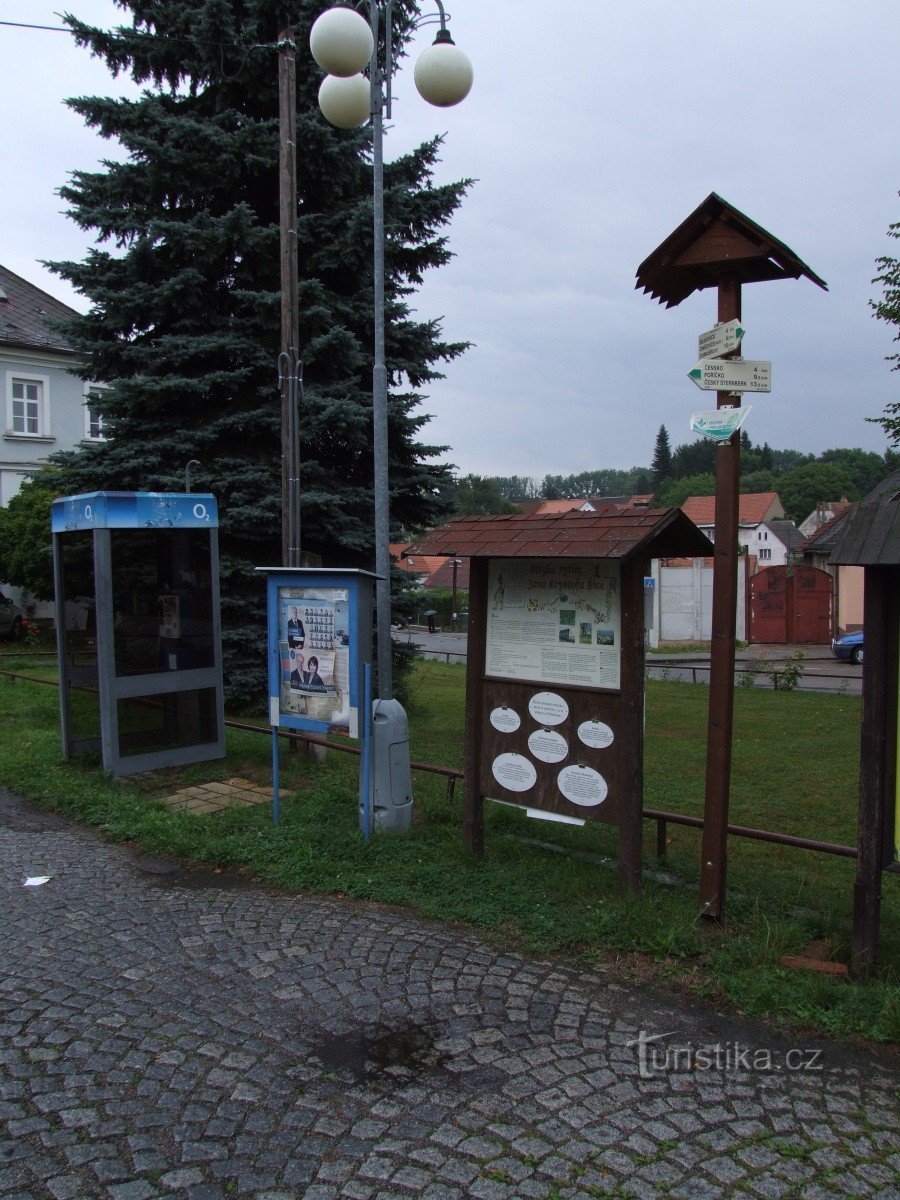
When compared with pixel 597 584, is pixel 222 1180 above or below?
below

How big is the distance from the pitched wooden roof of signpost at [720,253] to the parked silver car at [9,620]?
72.7ft

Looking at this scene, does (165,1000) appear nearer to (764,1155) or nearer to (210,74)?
(764,1155)

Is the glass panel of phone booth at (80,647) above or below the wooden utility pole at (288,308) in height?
below

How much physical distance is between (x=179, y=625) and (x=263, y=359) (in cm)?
509

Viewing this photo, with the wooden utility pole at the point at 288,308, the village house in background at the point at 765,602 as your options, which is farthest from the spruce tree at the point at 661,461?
the wooden utility pole at the point at 288,308

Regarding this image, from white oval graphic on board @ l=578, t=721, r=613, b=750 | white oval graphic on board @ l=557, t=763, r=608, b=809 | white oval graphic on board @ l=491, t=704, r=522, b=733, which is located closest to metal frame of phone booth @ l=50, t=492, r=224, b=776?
white oval graphic on board @ l=491, t=704, r=522, b=733

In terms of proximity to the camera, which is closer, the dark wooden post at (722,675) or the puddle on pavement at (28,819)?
the dark wooden post at (722,675)

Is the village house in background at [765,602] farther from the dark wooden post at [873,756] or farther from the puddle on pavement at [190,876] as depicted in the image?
the dark wooden post at [873,756]

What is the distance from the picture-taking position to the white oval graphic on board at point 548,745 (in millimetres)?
5332

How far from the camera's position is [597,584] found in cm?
523

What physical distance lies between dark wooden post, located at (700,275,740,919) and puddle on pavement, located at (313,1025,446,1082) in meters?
1.79

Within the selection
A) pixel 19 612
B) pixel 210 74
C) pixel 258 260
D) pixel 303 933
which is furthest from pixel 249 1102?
pixel 19 612

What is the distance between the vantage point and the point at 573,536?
5109 millimetres

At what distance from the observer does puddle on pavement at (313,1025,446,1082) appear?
11.5 ft
